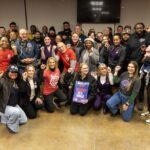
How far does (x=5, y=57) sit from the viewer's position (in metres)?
4.35

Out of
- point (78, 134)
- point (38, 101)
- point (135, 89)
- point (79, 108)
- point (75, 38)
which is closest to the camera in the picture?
point (78, 134)

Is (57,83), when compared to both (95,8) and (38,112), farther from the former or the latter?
(95,8)

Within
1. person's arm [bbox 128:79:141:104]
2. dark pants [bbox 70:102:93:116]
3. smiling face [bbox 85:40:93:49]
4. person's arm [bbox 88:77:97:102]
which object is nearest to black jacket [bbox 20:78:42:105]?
dark pants [bbox 70:102:93:116]

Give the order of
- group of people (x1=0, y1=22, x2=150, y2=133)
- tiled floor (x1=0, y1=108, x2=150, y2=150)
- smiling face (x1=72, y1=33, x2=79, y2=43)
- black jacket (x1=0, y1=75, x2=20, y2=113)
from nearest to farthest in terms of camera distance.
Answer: tiled floor (x1=0, y1=108, x2=150, y2=150) < black jacket (x1=0, y1=75, x2=20, y2=113) < group of people (x1=0, y1=22, x2=150, y2=133) < smiling face (x1=72, y1=33, x2=79, y2=43)

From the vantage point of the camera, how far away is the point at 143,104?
14.4 ft

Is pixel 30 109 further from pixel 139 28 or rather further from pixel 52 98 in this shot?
pixel 139 28

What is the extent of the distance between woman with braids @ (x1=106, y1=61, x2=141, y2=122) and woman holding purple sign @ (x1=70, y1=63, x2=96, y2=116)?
1.06ft

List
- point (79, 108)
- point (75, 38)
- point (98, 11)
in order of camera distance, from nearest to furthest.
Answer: point (79, 108), point (75, 38), point (98, 11)

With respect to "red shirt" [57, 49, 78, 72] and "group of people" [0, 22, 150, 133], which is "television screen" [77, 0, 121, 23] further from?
"red shirt" [57, 49, 78, 72]

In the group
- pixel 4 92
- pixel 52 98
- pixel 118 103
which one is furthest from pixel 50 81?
pixel 118 103

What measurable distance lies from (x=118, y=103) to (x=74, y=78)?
801 millimetres

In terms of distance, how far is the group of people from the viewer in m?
3.76

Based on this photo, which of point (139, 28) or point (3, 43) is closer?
point (3, 43)

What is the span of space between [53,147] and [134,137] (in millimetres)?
1090
